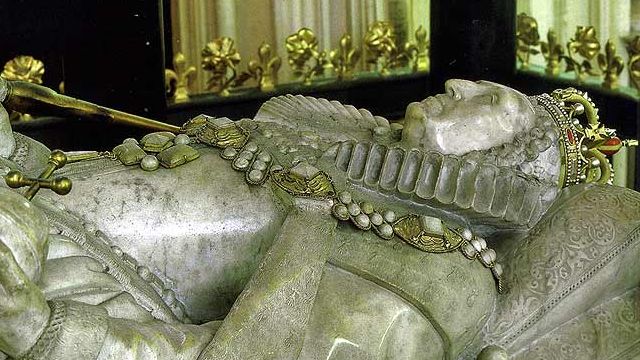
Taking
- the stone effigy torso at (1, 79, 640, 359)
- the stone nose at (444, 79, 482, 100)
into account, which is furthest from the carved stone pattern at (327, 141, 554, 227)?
the stone nose at (444, 79, 482, 100)

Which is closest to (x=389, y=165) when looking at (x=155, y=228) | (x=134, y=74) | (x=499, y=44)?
(x=155, y=228)

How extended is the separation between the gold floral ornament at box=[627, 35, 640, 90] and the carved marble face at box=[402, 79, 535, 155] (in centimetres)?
282

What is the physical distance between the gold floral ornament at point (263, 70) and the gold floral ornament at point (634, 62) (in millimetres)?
1380

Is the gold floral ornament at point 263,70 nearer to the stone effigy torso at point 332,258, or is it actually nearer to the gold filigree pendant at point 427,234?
the stone effigy torso at point 332,258

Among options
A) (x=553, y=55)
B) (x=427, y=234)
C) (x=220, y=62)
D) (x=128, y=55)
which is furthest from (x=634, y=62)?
(x=427, y=234)

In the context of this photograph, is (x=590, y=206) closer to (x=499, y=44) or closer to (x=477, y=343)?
(x=477, y=343)

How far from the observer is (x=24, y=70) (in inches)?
169

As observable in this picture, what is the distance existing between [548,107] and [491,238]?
9.2 inches

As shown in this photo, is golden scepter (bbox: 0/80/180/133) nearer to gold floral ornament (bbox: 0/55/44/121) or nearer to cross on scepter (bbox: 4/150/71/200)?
cross on scepter (bbox: 4/150/71/200)

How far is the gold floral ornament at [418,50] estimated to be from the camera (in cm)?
572

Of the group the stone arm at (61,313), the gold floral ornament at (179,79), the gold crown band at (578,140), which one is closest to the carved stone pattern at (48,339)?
the stone arm at (61,313)

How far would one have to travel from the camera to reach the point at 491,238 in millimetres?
2049

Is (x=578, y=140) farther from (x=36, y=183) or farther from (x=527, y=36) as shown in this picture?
(x=527, y=36)

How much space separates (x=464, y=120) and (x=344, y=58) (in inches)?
138
